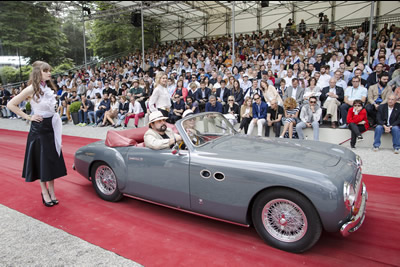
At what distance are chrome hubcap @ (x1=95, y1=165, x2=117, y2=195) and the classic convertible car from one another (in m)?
0.06

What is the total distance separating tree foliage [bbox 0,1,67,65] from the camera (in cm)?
2117

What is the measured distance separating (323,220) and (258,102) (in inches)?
239

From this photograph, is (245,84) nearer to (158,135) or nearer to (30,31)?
(158,135)

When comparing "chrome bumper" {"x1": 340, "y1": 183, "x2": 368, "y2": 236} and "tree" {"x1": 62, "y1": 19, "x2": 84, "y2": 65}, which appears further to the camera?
"tree" {"x1": 62, "y1": 19, "x2": 84, "y2": 65}

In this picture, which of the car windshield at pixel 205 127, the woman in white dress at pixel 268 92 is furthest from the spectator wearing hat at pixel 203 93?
the car windshield at pixel 205 127

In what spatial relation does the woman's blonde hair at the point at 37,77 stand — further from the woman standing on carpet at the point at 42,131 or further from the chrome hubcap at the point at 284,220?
the chrome hubcap at the point at 284,220

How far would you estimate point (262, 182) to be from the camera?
272 centimetres

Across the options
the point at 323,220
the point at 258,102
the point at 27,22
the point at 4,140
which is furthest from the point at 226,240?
the point at 27,22

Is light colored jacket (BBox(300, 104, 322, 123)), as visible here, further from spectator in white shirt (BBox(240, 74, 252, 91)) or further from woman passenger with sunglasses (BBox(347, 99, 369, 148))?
spectator in white shirt (BBox(240, 74, 252, 91))

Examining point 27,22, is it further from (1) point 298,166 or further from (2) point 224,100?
(1) point 298,166

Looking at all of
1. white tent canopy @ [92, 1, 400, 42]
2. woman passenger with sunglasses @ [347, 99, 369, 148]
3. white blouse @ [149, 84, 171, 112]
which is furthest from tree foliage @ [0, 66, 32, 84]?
woman passenger with sunglasses @ [347, 99, 369, 148]

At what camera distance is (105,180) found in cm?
414

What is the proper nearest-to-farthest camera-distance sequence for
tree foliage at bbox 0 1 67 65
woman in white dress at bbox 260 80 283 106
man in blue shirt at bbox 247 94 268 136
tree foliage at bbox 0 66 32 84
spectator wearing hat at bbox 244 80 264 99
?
man in blue shirt at bbox 247 94 268 136, woman in white dress at bbox 260 80 283 106, spectator wearing hat at bbox 244 80 264 99, tree foliage at bbox 0 1 67 65, tree foliage at bbox 0 66 32 84

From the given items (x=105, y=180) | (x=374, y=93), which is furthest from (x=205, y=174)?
(x=374, y=93)
